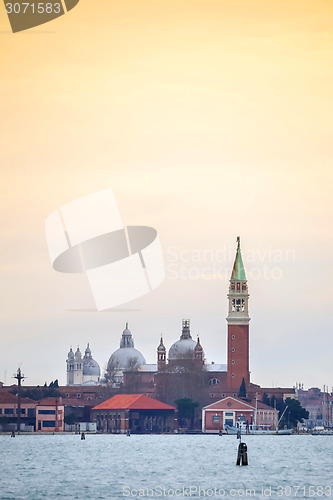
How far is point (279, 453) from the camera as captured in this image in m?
76.9

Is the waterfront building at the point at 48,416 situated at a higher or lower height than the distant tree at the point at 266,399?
lower

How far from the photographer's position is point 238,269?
135 m

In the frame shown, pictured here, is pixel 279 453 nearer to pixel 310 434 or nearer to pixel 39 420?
pixel 39 420

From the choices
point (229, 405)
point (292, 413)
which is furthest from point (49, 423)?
point (292, 413)

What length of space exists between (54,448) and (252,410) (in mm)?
44633

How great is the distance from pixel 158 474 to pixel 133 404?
67.5 meters

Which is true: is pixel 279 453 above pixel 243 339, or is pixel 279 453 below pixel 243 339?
below

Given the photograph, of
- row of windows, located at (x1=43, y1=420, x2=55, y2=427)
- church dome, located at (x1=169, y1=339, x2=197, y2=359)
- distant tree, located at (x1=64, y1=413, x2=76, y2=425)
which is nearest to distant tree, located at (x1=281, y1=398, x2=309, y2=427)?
distant tree, located at (x1=64, y1=413, x2=76, y2=425)

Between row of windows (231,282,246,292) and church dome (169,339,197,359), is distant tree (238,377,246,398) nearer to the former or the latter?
row of windows (231,282,246,292)

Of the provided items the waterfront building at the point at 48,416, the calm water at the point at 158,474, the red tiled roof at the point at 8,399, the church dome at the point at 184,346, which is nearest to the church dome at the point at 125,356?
the church dome at the point at 184,346

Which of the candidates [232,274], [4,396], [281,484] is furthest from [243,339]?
[281,484]

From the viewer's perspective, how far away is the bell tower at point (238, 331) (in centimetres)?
13375

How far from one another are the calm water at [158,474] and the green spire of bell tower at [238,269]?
55.4 metres

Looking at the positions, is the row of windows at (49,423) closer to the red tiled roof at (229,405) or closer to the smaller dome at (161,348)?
the red tiled roof at (229,405)
